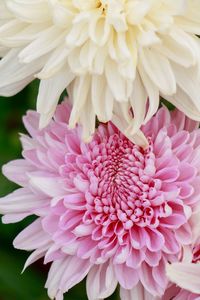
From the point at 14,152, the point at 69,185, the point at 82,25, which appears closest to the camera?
the point at 82,25

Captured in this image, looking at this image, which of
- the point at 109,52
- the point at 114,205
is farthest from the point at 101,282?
the point at 109,52

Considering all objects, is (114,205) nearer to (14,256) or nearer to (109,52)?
(109,52)

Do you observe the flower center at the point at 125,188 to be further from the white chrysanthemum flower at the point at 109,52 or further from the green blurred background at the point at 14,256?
the green blurred background at the point at 14,256

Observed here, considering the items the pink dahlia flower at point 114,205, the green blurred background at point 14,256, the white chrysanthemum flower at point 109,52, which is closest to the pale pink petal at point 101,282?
the pink dahlia flower at point 114,205

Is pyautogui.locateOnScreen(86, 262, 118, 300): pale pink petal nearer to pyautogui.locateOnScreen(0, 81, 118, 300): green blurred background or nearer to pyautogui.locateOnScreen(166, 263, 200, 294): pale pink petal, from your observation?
pyautogui.locateOnScreen(166, 263, 200, 294): pale pink petal

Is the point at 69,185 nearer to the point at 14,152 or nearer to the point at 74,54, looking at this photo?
the point at 74,54

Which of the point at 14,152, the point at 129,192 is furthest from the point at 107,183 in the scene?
the point at 14,152

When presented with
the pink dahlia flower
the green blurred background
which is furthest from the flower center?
the green blurred background

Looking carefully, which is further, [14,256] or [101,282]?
[14,256]
